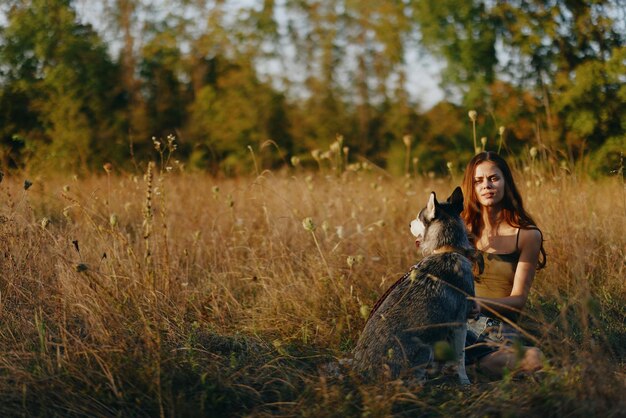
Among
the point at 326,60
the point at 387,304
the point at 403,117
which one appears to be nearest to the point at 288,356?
the point at 387,304

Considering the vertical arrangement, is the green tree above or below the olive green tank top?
above

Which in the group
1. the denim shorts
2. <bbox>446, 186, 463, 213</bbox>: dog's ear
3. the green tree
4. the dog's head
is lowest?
the denim shorts

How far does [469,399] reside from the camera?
3.26m

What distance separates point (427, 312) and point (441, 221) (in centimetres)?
70

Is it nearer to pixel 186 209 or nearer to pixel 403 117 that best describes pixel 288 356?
pixel 186 209

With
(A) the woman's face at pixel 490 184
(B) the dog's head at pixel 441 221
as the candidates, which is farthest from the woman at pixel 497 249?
(B) the dog's head at pixel 441 221

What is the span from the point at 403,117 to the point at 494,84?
5026 mm

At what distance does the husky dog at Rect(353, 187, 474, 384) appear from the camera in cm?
344

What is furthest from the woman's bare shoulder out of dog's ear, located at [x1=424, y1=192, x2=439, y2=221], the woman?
dog's ear, located at [x1=424, y1=192, x2=439, y2=221]

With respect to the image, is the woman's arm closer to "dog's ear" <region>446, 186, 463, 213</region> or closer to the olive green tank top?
the olive green tank top

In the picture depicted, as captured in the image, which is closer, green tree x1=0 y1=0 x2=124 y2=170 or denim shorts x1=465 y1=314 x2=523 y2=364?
denim shorts x1=465 y1=314 x2=523 y2=364

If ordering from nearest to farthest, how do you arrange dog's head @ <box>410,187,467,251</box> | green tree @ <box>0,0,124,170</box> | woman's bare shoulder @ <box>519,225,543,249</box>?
dog's head @ <box>410,187,467,251</box>, woman's bare shoulder @ <box>519,225,543,249</box>, green tree @ <box>0,0,124,170</box>

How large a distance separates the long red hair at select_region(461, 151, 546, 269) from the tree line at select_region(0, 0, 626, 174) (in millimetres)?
6384

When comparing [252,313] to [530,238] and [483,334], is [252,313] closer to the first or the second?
[483,334]
